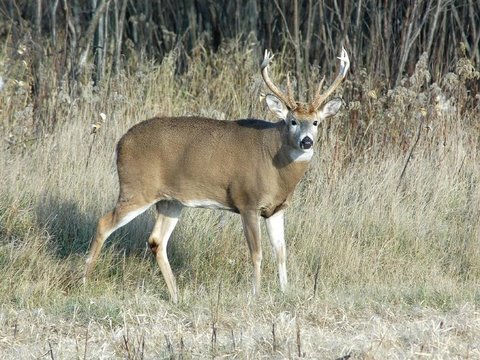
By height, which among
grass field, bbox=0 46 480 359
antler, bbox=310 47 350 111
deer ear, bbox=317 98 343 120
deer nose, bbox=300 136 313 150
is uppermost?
antler, bbox=310 47 350 111

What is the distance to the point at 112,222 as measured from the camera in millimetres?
8148

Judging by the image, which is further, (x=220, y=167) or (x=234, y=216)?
(x=234, y=216)

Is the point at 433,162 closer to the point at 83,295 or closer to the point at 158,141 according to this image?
the point at 158,141

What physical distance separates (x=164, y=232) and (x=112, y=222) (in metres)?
0.44

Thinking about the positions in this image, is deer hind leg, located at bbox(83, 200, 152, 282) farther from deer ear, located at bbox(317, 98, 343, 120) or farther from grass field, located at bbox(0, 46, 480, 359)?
deer ear, located at bbox(317, 98, 343, 120)

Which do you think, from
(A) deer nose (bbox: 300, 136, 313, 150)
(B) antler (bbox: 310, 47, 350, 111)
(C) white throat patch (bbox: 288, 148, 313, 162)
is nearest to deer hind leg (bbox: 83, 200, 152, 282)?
(C) white throat patch (bbox: 288, 148, 313, 162)

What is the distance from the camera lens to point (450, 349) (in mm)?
6113

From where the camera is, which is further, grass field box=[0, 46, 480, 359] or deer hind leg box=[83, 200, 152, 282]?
deer hind leg box=[83, 200, 152, 282]

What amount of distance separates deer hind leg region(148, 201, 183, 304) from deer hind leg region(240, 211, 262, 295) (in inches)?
24.1

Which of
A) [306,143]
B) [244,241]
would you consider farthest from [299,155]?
[244,241]

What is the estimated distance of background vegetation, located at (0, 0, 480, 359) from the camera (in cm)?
663

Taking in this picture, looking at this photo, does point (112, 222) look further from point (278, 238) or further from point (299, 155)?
point (299, 155)

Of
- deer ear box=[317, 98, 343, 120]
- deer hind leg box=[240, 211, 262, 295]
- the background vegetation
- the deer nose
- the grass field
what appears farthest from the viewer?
deer ear box=[317, 98, 343, 120]

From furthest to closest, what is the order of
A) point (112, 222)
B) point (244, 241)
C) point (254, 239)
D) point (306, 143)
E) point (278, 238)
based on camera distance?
point (244, 241) → point (278, 238) → point (112, 222) → point (254, 239) → point (306, 143)
